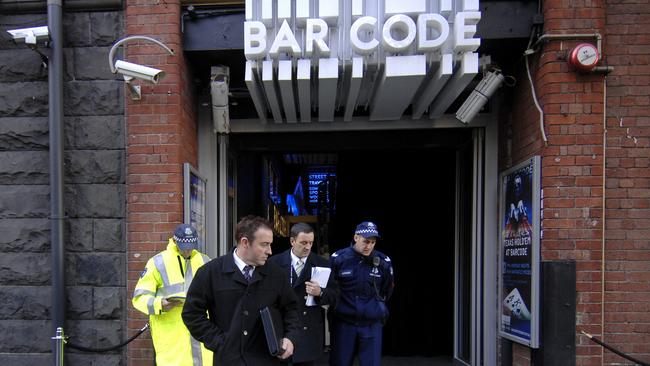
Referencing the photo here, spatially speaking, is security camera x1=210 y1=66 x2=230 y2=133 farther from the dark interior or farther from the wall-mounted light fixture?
the dark interior

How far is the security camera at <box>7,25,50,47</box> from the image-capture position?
4.66 metres

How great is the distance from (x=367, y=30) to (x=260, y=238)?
7.77 feet

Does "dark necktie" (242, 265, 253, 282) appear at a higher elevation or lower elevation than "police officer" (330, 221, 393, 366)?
higher

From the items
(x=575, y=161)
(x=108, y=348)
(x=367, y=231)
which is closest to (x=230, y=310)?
(x=367, y=231)

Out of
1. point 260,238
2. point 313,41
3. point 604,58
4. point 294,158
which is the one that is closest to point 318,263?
point 260,238

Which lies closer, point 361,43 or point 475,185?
point 361,43

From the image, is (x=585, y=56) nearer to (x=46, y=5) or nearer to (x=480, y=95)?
(x=480, y=95)

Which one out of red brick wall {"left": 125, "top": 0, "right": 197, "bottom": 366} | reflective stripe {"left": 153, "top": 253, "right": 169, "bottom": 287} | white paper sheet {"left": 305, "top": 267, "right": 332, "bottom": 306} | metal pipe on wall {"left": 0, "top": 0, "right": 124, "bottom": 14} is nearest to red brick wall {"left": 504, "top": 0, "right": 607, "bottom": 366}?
white paper sheet {"left": 305, "top": 267, "right": 332, "bottom": 306}

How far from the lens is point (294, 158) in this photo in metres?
9.38

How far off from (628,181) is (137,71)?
183 inches

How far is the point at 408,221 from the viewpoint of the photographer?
7.58 meters

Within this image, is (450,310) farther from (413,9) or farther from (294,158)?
(413,9)

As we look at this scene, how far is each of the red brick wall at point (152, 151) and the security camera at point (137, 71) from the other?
0.33 meters

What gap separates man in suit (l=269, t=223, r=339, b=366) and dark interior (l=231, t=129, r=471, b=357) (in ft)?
7.68
